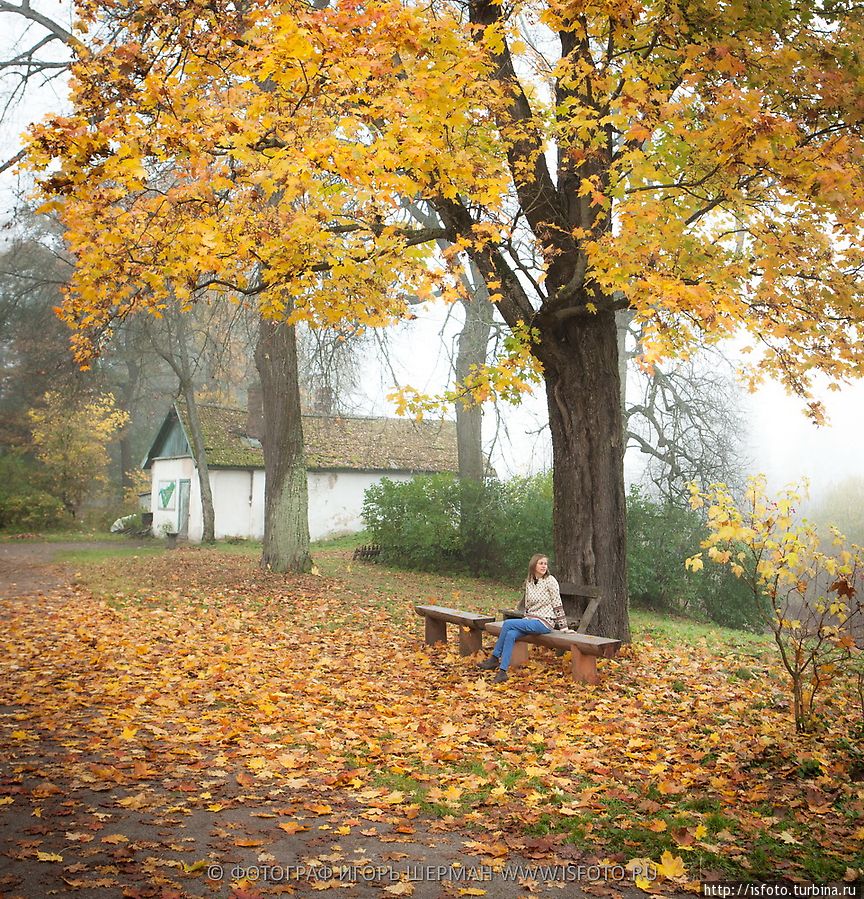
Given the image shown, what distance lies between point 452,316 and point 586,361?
10532 mm

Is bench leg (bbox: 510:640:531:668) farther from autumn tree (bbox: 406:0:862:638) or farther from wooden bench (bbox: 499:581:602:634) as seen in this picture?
autumn tree (bbox: 406:0:862:638)

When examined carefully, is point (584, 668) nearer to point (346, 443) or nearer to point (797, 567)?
point (797, 567)

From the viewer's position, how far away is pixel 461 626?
32.3 ft

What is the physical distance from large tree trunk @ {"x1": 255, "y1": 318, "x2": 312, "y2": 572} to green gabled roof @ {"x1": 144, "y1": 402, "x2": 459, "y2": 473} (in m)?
14.7

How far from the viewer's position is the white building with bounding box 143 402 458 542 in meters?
31.5

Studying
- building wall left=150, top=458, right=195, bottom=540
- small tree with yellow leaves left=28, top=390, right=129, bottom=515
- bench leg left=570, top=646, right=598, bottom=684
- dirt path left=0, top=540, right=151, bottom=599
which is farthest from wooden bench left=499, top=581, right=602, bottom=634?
small tree with yellow leaves left=28, top=390, right=129, bottom=515

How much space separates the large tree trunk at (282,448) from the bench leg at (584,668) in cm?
946

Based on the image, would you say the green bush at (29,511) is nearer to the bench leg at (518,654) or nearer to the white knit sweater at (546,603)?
the bench leg at (518,654)

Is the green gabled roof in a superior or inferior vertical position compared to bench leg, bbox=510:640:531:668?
superior

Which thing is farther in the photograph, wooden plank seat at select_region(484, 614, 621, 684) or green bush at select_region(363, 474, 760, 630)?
green bush at select_region(363, 474, 760, 630)

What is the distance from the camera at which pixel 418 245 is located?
11.1 meters

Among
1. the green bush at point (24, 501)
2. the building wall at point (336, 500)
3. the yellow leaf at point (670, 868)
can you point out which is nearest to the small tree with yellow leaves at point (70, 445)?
the green bush at point (24, 501)

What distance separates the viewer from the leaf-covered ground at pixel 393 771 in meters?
4.09

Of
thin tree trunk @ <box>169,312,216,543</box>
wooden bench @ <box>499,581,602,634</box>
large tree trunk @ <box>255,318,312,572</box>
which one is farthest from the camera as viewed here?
thin tree trunk @ <box>169,312,216,543</box>
